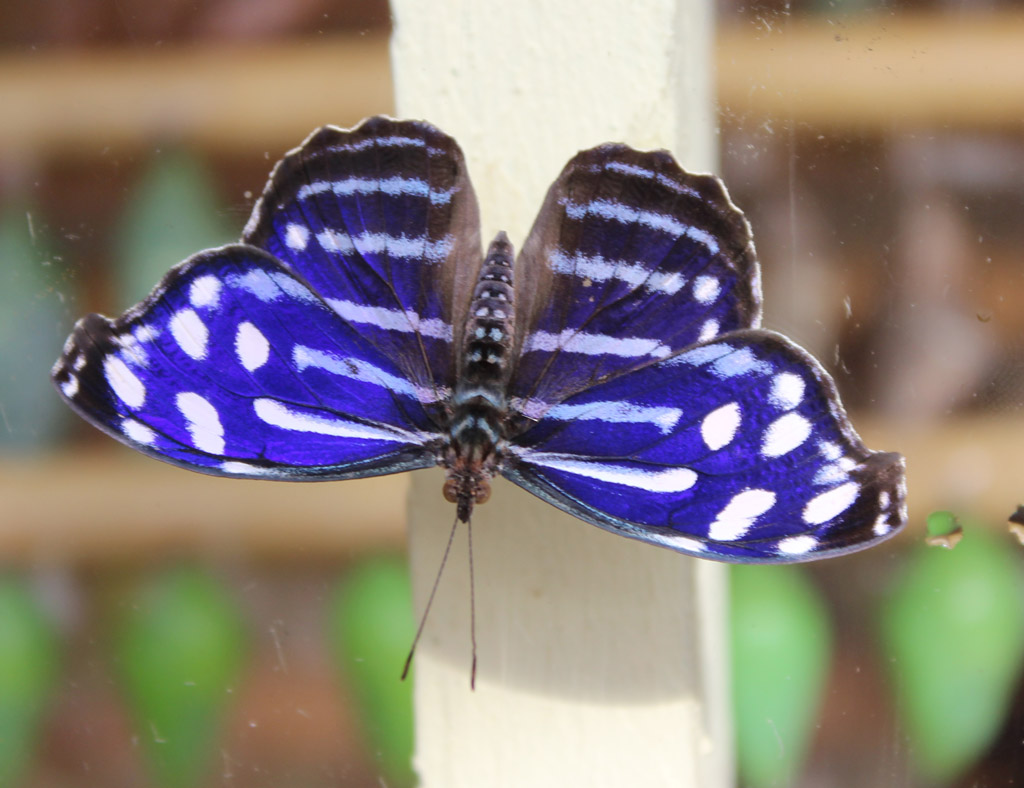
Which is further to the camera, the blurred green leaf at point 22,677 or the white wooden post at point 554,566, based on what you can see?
the blurred green leaf at point 22,677

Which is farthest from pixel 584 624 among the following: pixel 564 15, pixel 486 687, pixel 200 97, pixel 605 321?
pixel 200 97

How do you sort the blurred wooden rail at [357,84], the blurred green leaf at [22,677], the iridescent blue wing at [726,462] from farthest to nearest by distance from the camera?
1. the blurred green leaf at [22,677]
2. the blurred wooden rail at [357,84]
3. the iridescent blue wing at [726,462]

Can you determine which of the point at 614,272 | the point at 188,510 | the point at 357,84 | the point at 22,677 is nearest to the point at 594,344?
the point at 614,272

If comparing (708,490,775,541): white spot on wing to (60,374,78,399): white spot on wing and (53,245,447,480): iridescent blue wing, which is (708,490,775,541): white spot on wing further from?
(60,374,78,399): white spot on wing

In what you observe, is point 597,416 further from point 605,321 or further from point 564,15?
point 564,15

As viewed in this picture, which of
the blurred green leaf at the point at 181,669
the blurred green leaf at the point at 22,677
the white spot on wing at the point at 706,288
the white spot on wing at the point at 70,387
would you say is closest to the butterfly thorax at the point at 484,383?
the white spot on wing at the point at 706,288

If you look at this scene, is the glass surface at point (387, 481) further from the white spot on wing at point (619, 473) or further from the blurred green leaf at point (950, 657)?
the white spot on wing at point (619, 473)

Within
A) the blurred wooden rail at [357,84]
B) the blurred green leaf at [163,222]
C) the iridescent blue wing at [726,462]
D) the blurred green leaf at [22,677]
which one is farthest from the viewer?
the blurred green leaf at [22,677]
